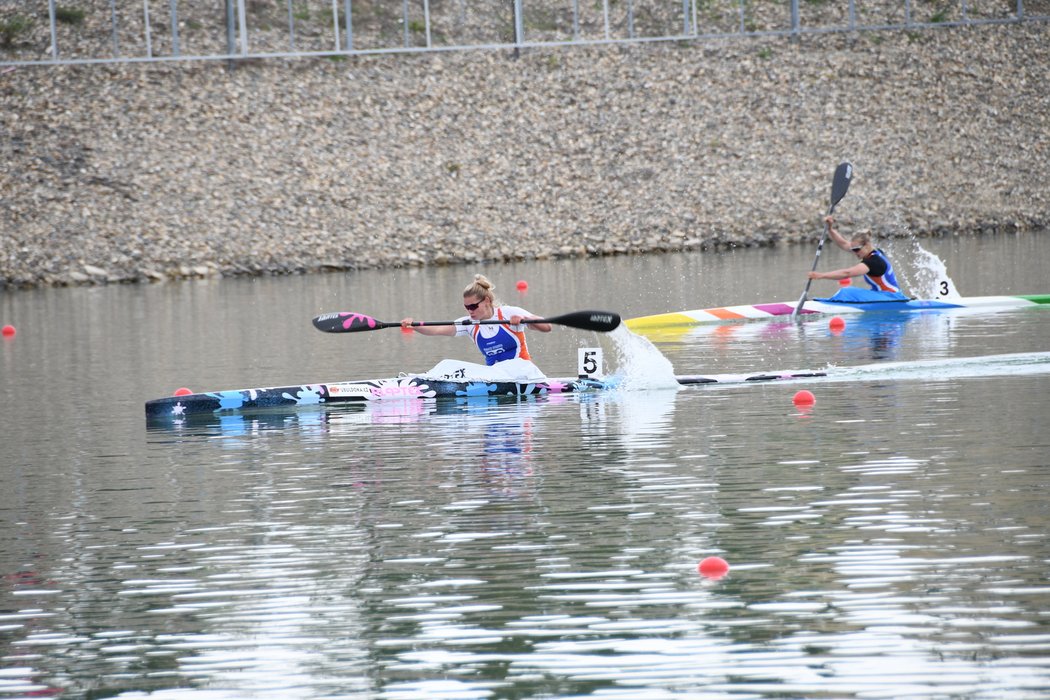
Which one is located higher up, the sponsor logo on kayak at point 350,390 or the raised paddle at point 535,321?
the raised paddle at point 535,321

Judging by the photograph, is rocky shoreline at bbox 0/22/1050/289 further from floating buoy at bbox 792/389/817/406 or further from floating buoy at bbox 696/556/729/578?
floating buoy at bbox 696/556/729/578

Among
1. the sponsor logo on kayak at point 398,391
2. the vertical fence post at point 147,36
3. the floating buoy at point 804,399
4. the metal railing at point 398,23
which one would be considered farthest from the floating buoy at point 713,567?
the vertical fence post at point 147,36

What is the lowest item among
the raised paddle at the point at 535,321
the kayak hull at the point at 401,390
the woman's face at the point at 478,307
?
the kayak hull at the point at 401,390

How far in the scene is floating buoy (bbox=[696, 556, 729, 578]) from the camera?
8.69 metres

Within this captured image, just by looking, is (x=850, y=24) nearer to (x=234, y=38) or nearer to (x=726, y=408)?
(x=234, y=38)

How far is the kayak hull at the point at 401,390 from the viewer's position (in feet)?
51.8

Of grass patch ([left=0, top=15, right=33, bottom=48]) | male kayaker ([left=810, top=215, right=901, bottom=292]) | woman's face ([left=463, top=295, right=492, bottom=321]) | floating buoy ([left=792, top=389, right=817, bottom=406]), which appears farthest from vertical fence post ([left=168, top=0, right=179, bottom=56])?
floating buoy ([left=792, top=389, right=817, bottom=406])

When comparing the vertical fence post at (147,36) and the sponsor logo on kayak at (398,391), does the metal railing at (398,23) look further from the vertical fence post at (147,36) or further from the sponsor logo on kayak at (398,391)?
the sponsor logo on kayak at (398,391)

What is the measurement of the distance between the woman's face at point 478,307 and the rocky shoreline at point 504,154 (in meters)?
21.0

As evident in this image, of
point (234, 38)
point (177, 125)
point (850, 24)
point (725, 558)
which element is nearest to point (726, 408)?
point (725, 558)

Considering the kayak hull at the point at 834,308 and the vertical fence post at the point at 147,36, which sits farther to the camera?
the vertical fence post at the point at 147,36

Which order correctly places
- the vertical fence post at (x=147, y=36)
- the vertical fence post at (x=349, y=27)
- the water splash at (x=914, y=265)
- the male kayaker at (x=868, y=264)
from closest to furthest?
the male kayaker at (x=868, y=264)
the water splash at (x=914, y=265)
the vertical fence post at (x=147, y=36)
the vertical fence post at (x=349, y=27)

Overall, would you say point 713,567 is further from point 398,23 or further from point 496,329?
point 398,23

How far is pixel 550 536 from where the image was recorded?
9.76m
